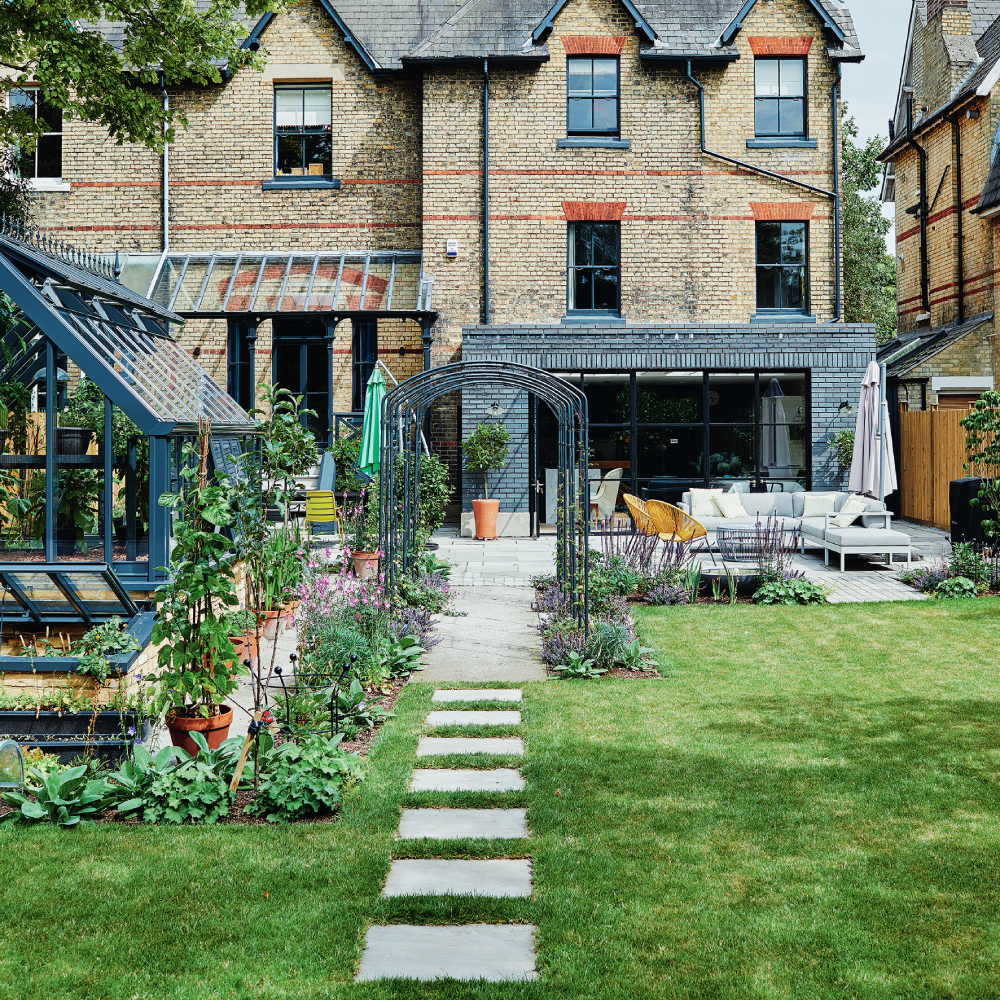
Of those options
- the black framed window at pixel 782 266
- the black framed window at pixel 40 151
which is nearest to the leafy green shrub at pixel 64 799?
the black framed window at pixel 782 266

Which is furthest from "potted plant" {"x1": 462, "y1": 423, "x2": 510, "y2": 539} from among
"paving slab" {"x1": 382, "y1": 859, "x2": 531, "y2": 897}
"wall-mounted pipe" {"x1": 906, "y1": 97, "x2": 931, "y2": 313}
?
"wall-mounted pipe" {"x1": 906, "y1": 97, "x2": 931, "y2": 313}

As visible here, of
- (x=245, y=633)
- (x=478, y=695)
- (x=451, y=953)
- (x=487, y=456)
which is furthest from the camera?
(x=487, y=456)

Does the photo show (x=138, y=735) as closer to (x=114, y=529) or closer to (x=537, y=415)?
(x=114, y=529)

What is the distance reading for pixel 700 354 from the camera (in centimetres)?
1923

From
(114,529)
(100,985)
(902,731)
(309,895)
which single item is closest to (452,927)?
(309,895)

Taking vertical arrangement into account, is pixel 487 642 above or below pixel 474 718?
above

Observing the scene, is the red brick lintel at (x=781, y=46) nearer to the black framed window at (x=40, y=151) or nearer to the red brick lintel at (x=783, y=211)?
the red brick lintel at (x=783, y=211)

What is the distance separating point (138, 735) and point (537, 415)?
14151 millimetres

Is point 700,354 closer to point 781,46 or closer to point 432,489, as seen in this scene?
point 432,489

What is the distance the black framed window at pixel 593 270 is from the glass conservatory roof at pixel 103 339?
10.8 m

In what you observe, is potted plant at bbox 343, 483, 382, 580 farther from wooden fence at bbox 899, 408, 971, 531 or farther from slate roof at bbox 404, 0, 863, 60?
wooden fence at bbox 899, 408, 971, 531

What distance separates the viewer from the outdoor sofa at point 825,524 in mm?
14305

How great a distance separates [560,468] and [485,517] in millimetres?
7843

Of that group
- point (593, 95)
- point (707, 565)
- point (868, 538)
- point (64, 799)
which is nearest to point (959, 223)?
point (593, 95)
